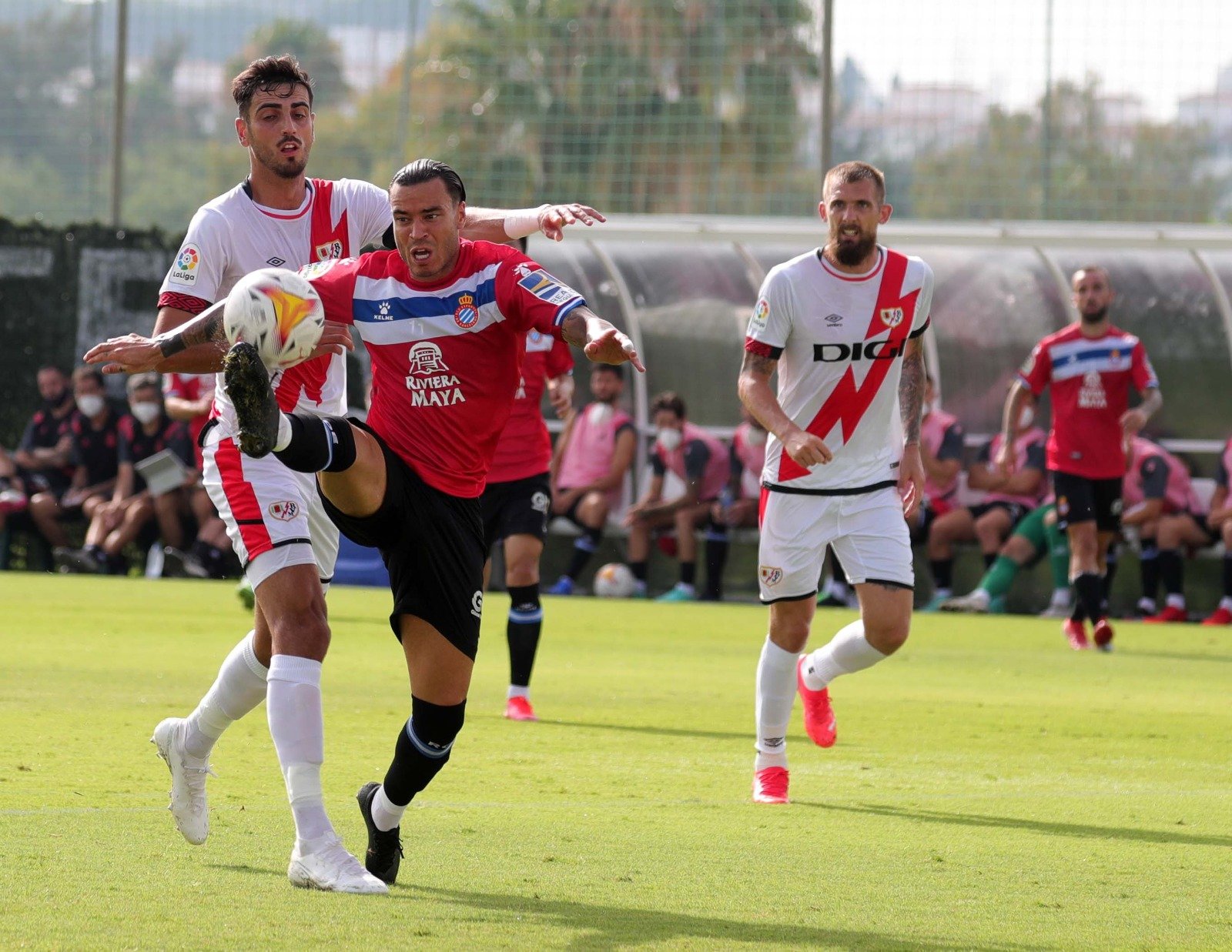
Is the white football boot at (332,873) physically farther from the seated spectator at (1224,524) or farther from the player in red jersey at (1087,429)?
the seated spectator at (1224,524)

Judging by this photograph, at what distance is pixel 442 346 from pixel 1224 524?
12815mm

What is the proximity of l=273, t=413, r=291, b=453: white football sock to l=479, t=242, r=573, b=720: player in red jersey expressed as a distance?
14.5 ft

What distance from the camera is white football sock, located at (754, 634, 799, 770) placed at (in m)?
6.89

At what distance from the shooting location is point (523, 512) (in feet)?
31.2

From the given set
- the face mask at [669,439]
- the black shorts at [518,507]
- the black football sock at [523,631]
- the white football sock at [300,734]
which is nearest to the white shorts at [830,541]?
the black football sock at [523,631]

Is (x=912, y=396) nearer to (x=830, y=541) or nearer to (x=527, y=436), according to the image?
(x=830, y=541)

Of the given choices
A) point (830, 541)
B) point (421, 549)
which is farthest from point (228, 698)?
point (830, 541)

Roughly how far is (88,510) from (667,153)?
289 inches

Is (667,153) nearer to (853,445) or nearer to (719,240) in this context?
(719,240)

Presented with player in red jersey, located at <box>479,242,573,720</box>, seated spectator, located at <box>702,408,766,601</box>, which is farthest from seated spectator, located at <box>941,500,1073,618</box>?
player in red jersey, located at <box>479,242,573,720</box>

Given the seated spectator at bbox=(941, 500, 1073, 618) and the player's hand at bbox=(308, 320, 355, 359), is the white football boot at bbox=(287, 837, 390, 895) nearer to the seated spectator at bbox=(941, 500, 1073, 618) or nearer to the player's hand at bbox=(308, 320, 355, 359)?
the player's hand at bbox=(308, 320, 355, 359)

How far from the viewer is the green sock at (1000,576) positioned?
17062 mm

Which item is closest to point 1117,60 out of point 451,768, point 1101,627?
point 1101,627

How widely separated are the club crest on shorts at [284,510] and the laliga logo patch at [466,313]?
766 mm
